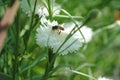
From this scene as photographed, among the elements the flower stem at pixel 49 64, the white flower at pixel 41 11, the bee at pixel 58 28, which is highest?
the white flower at pixel 41 11

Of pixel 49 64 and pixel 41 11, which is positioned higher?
pixel 41 11

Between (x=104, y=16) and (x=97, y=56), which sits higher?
(x=104, y=16)

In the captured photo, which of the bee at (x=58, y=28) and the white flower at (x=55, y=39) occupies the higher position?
the bee at (x=58, y=28)

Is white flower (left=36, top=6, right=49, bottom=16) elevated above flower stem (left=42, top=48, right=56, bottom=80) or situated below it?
above

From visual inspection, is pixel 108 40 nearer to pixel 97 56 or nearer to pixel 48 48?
pixel 97 56

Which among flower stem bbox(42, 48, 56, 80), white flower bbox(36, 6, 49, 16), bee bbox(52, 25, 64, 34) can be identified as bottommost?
flower stem bbox(42, 48, 56, 80)

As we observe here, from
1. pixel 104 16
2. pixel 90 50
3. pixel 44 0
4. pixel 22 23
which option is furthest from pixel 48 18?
pixel 104 16

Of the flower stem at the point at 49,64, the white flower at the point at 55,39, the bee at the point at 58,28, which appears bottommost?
the flower stem at the point at 49,64

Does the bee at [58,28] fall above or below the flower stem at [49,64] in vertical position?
above
